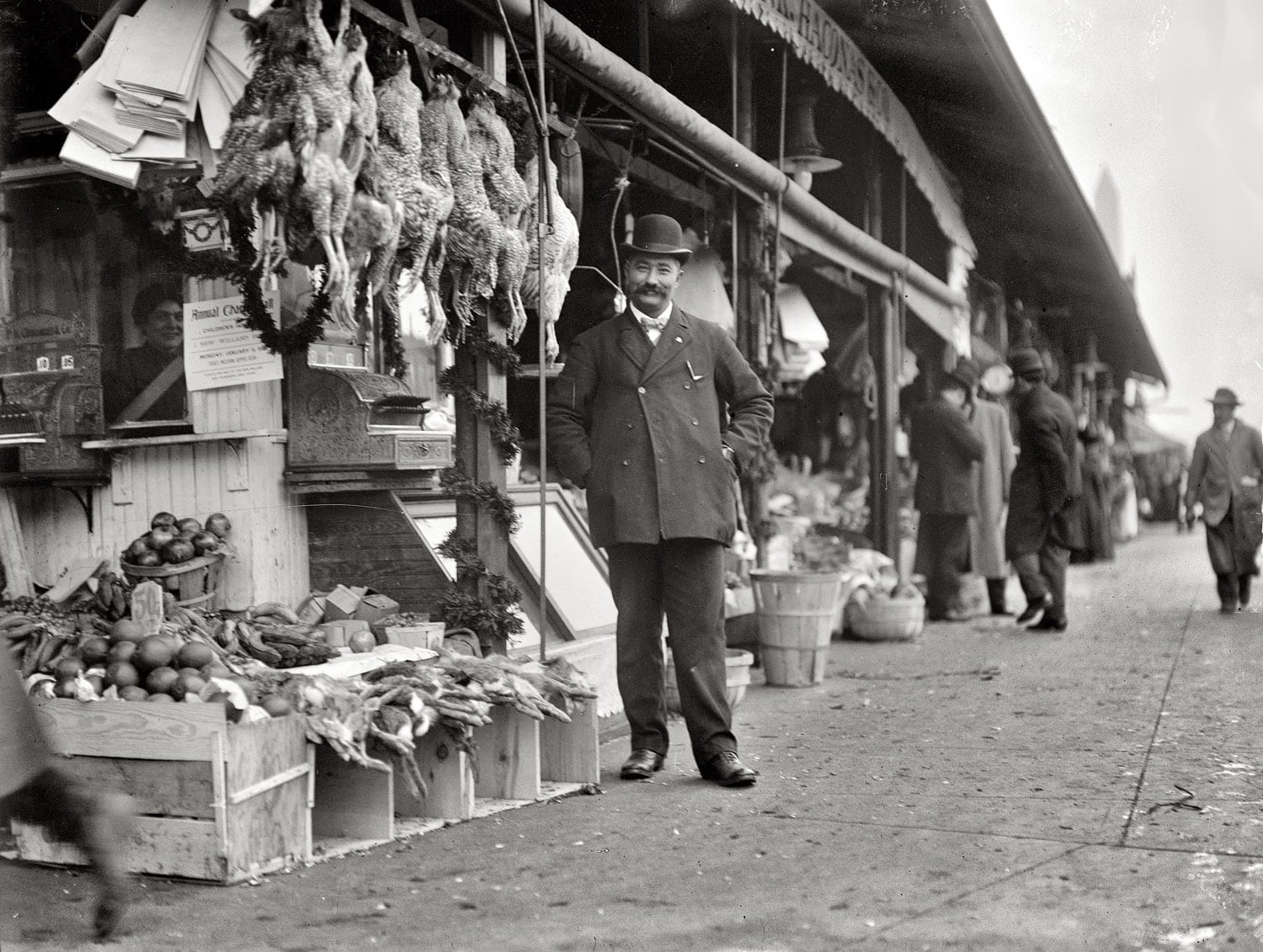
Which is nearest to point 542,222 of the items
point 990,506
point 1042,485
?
point 1042,485

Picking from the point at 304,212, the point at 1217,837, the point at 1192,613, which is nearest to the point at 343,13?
the point at 304,212

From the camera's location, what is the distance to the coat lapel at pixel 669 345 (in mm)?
5344

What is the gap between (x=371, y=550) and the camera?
6176 mm

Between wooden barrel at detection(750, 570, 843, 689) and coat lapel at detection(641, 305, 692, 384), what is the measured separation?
275 centimetres

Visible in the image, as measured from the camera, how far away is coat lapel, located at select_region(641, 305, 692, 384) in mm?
5344

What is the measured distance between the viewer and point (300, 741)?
4180 millimetres

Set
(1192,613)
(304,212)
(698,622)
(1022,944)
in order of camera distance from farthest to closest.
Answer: (1192,613)
(698,622)
(304,212)
(1022,944)

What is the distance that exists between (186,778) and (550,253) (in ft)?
8.44

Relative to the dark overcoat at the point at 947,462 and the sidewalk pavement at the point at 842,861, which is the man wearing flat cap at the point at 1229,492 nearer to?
the dark overcoat at the point at 947,462

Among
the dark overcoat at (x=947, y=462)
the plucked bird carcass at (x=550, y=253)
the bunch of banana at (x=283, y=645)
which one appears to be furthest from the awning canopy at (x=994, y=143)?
the bunch of banana at (x=283, y=645)

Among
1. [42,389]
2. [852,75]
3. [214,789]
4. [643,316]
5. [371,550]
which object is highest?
[852,75]

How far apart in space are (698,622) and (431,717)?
4.02 ft

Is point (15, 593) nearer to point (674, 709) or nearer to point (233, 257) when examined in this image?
point (233, 257)

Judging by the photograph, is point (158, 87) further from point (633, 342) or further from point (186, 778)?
point (186, 778)
